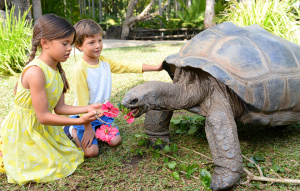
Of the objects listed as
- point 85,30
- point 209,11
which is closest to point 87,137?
point 85,30

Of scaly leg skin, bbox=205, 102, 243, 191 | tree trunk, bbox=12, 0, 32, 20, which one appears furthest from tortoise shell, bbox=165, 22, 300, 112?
tree trunk, bbox=12, 0, 32, 20

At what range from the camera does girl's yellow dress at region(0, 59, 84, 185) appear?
1.96 metres

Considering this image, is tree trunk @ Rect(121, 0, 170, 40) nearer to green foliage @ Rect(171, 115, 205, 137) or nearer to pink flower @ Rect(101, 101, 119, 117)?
green foliage @ Rect(171, 115, 205, 137)

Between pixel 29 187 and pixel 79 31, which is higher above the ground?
pixel 79 31

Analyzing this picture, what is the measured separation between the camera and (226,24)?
2607 millimetres

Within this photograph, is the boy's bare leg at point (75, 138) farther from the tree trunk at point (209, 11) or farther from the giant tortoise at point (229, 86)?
the tree trunk at point (209, 11)

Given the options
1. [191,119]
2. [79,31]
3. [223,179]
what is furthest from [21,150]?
[191,119]

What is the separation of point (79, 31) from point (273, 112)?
1.95 m

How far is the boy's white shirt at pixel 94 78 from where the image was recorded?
2.50 metres

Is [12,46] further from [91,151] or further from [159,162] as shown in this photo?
[159,162]

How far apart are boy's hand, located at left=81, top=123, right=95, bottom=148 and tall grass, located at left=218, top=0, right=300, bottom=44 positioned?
417 centimetres

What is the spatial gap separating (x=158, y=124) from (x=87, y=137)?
27.7 inches

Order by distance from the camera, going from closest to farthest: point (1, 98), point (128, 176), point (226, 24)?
point (128, 176) < point (226, 24) < point (1, 98)

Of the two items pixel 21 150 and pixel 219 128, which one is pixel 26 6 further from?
pixel 219 128
